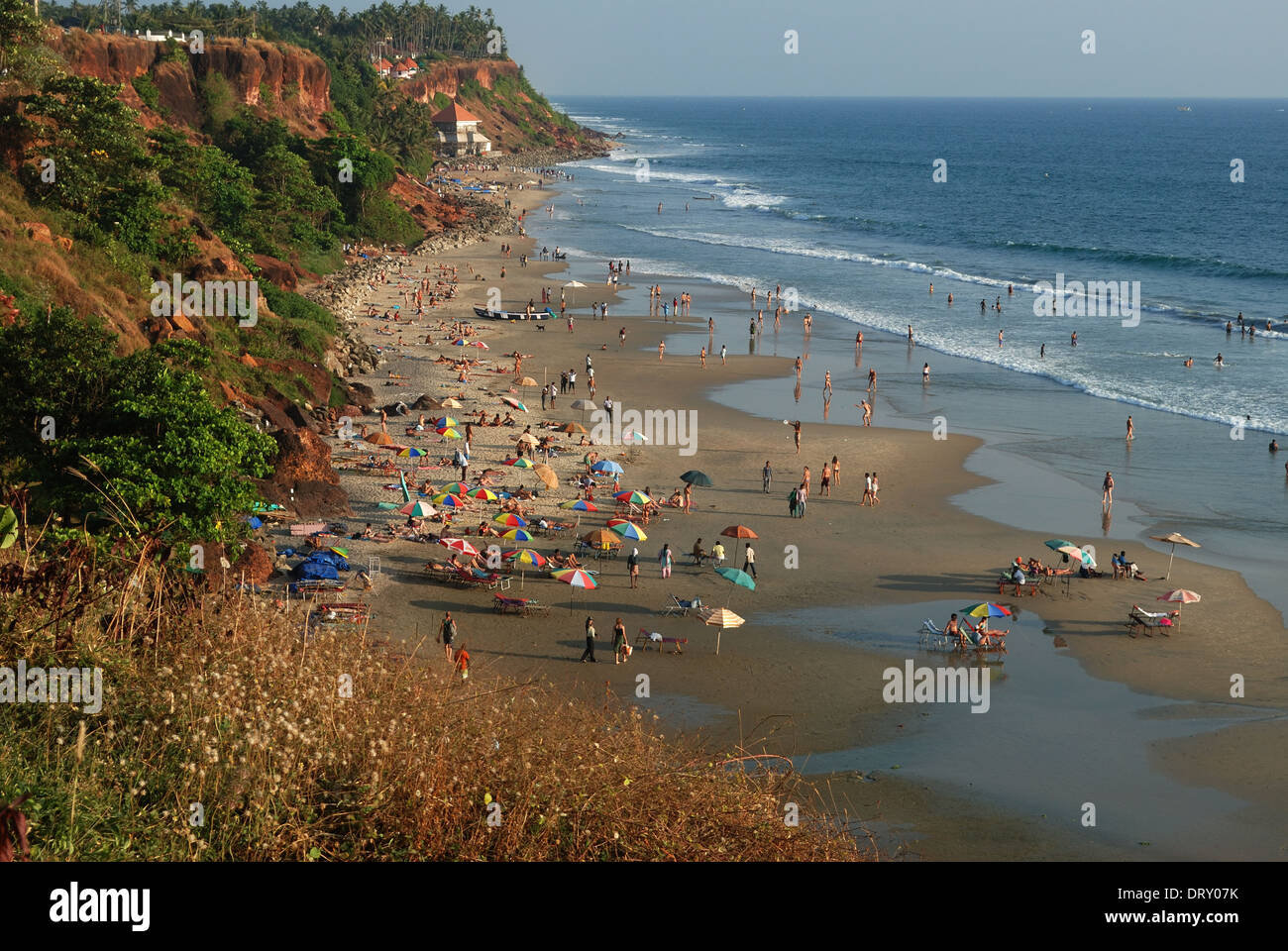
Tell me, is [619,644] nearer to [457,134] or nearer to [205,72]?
[205,72]

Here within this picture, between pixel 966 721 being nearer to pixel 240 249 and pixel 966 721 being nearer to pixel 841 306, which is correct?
pixel 240 249

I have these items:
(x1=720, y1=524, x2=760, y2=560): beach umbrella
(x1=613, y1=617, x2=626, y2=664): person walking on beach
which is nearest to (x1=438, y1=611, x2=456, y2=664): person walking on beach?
(x1=613, y1=617, x2=626, y2=664): person walking on beach

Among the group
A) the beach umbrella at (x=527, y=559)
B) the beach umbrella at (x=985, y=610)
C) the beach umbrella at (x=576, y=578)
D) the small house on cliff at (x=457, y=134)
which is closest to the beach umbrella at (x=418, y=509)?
the beach umbrella at (x=527, y=559)

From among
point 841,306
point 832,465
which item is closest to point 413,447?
point 832,465

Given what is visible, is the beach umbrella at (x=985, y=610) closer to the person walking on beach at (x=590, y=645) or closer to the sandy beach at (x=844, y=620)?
the sandy beach at (x=844, y=620)

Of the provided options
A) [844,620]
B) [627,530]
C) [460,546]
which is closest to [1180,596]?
[844,620]

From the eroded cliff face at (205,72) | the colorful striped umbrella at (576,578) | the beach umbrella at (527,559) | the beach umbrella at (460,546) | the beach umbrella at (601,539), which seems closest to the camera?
the colorful striped umbrella at (576,578)
